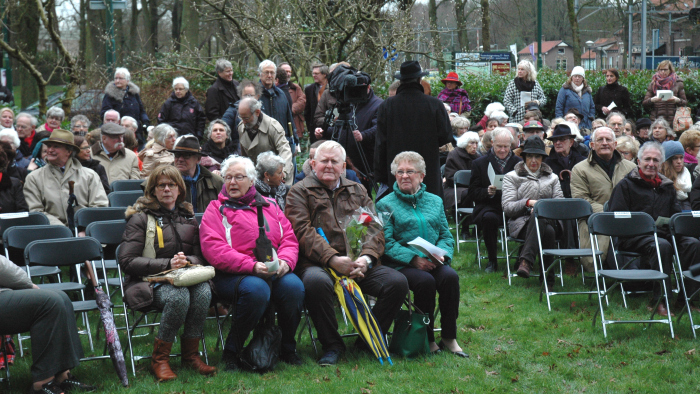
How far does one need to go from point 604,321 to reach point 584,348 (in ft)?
1.39

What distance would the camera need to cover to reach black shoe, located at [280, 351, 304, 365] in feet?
17.5

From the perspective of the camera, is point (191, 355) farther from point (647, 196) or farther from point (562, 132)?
point (562, 132)

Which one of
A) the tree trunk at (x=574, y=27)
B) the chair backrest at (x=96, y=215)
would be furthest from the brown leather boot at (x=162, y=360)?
the tree trunk at (x=574, y=27)

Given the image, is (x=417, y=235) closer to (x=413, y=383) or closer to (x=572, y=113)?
(x=413, y=383)

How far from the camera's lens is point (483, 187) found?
8383 millimetres

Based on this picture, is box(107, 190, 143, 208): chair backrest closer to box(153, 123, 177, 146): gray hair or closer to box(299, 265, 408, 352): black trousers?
box(153, 123, 177, 146): gray hair

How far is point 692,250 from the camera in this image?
661cm

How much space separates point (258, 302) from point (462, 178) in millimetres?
4639

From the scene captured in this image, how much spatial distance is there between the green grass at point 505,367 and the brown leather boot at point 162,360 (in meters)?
0.08

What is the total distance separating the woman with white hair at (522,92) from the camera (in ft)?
39.9

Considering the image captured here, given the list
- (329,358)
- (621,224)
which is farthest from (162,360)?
(621,224)

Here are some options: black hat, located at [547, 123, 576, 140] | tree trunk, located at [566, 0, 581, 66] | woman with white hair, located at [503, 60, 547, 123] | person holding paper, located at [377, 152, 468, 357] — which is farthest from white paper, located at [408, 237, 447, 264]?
tree trunk, located at [566, 0, 581, 66]

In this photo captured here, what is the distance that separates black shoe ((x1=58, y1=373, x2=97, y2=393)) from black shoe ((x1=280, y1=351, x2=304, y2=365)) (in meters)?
1.33

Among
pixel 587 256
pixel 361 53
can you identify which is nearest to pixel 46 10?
pixel 361 53
